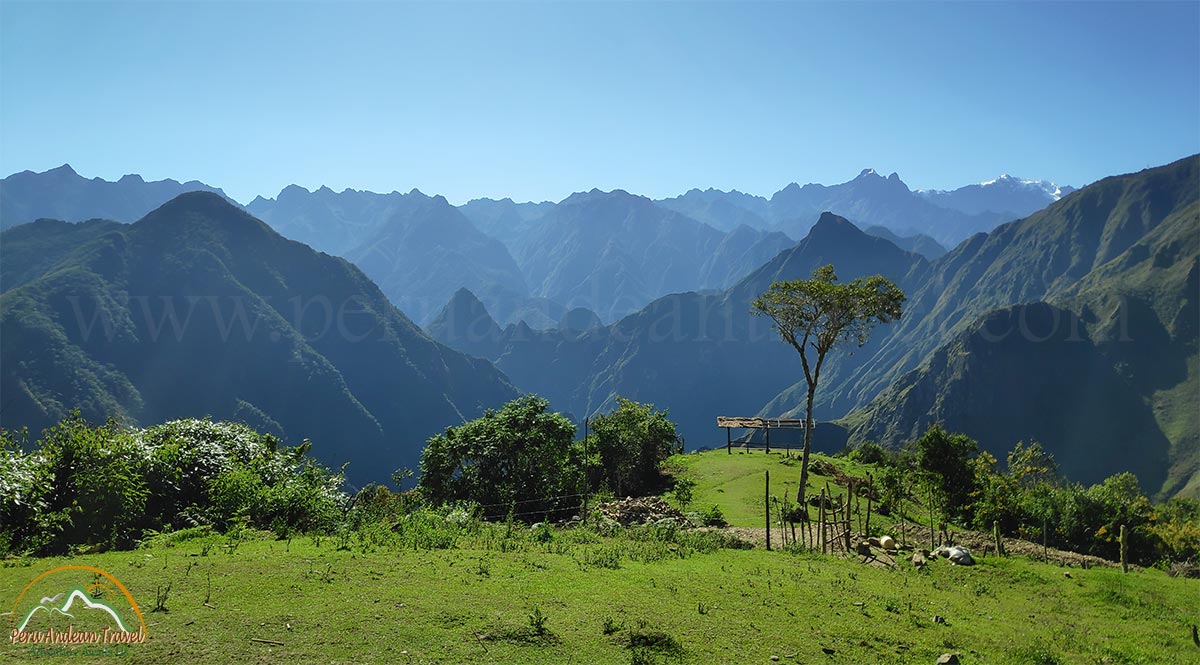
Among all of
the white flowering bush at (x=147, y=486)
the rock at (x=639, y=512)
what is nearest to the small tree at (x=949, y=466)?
the rock at (x=639, y=512)

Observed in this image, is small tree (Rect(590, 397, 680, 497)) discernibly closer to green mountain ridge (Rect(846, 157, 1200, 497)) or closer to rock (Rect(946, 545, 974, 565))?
rock (Rect(946, 545, 974, 565))

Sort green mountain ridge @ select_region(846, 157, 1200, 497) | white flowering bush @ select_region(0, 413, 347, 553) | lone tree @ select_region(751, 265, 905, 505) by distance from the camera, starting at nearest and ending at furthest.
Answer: white flowering bush @ select_region(0, 413, 347, 553) < lone tree @ select_region(751, 265, 905, 505) < green mountain ridge @ select_region(846, 157, 1200, 497)

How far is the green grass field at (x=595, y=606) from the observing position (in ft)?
31.9

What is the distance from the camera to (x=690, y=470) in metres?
39.8

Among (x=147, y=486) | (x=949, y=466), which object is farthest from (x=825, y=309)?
(x=147, y=486)

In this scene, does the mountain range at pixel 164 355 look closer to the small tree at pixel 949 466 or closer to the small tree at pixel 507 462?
the small tree at pixel 507 462

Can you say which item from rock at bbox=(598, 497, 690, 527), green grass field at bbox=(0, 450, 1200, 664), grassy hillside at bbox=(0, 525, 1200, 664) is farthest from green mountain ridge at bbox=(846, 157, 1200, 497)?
grassy hillside at bbox=(0, 525, 1200, 664)

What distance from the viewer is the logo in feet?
28.6

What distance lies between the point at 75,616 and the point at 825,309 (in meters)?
28.1

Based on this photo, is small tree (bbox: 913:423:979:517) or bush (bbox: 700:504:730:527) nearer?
bush (bbox: 700:504:730:527)

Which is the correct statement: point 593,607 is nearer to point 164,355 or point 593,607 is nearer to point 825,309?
point 825,309

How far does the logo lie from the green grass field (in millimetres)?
252

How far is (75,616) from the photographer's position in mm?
9461

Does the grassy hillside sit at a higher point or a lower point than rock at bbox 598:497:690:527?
higher
